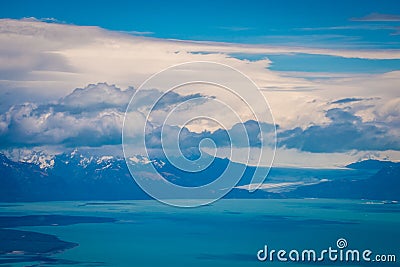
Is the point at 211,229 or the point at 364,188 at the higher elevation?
the point at 364,188

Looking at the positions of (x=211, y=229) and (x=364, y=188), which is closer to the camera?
(x=211, y=229)

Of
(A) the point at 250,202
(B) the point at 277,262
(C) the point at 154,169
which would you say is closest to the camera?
(C) the point at 154,169

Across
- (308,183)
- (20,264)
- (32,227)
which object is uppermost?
(308,183)

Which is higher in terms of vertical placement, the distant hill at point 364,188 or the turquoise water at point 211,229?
the distant hill at point 364,188

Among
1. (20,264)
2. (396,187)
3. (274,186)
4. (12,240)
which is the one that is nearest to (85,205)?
(12,240)

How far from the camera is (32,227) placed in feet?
102

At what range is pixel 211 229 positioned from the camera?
29.0m

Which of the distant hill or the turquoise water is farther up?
the distant hill

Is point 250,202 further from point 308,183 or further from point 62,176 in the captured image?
point 62,176

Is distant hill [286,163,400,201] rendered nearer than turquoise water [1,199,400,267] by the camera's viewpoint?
No

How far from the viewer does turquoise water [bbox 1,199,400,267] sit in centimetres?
2691

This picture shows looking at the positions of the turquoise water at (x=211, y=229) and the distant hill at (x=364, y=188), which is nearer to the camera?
the turquoise water at (x=211, y=229)

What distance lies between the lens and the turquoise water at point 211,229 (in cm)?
2691

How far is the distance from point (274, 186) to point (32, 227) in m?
11.8
